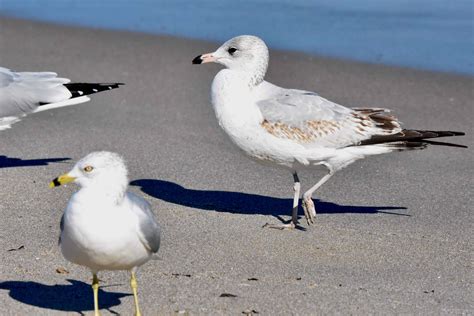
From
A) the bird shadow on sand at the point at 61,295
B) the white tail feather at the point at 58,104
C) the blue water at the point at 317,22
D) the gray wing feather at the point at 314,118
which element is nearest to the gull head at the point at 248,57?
the gray wing feather at the point at 314,118

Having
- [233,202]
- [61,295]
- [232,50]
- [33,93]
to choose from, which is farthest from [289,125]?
[33,93]

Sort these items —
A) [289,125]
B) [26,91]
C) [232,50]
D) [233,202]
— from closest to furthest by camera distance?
[289,125]
[232,50]
[233,202]
[26,91]

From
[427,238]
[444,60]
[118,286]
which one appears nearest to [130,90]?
[444,60]

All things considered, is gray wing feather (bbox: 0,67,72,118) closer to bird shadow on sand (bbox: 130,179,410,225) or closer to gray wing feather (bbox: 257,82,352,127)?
bird shadow on sand (bbox: 130,179,410,225)

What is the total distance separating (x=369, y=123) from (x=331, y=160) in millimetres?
381

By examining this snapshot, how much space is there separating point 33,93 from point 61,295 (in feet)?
12.0

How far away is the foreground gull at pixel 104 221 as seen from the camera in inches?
184

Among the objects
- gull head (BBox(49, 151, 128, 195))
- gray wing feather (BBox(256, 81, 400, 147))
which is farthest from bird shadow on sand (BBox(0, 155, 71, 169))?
gull head (BBox(49, 151, 128, 195))

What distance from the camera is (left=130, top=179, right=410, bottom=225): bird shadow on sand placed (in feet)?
24.5

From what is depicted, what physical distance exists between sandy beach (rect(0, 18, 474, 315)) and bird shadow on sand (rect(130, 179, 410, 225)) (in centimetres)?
1

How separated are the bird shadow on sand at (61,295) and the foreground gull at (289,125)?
1.87 metres

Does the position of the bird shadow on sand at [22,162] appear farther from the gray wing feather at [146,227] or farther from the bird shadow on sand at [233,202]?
the gray wing feather at [146,227]

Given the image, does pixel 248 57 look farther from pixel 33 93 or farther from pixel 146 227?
pixel 146 227

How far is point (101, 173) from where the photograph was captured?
188 inches
